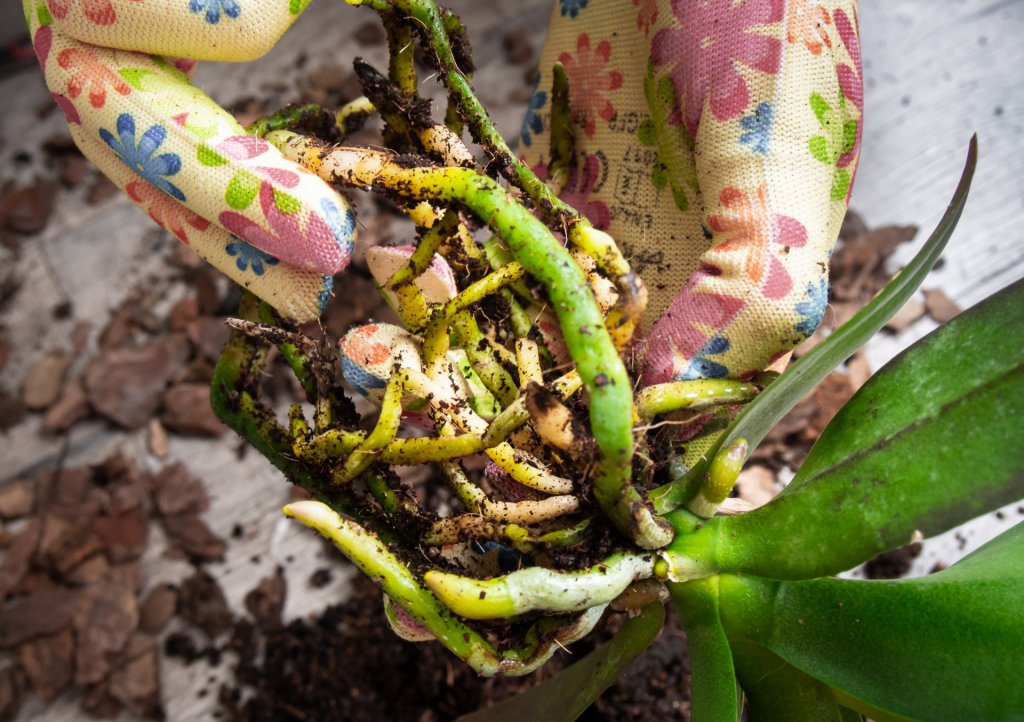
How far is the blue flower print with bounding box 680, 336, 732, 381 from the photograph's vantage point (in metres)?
0.71

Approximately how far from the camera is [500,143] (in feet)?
2.19

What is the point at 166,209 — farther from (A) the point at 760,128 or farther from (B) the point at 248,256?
(A) the point at 760,128

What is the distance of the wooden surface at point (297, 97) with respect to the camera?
128 cm

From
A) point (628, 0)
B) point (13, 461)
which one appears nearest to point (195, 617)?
point (13, 461)

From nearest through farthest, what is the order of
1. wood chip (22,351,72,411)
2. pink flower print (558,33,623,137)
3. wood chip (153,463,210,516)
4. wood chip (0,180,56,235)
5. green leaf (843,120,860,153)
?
green leaf (843,120,860,153) → pink flower print (558,33,623,137) → wood chip (153,463,210,516) → wood chip (22,351,72,411) → wood chip (0,180,56,235)

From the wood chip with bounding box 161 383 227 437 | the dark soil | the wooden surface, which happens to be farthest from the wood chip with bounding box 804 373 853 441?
the wood chip with bounding box 161 383 227 437

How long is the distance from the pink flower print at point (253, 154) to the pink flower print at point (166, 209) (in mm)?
76

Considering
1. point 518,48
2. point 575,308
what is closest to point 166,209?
point 575,308

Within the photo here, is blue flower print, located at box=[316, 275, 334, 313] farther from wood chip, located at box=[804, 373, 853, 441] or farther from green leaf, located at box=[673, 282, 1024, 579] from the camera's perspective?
wood chip, located at box=[804, 373, 853, 441]

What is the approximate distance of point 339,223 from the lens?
0.65m

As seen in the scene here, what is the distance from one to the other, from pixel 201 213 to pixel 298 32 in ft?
3.70

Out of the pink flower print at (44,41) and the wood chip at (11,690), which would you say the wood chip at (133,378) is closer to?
the wood chip at (11,690)

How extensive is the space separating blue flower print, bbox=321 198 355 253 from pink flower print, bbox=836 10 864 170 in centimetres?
43

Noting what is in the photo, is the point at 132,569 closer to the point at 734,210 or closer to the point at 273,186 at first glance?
the point at 273,186
